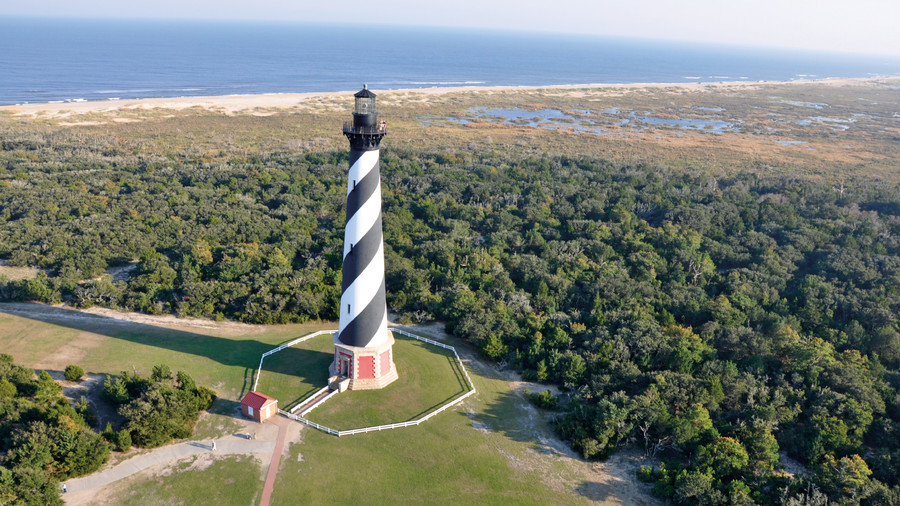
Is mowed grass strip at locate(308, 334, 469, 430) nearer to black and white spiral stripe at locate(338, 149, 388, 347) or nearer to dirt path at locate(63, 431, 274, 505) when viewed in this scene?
black and white spiral stripe at locate(338, 149, 388, 347)

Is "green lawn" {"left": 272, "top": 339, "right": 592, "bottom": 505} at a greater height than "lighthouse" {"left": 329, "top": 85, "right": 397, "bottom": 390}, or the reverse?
"lighthouse" {"left": 329, "top": 85, "right": 397, "bottom": 390}

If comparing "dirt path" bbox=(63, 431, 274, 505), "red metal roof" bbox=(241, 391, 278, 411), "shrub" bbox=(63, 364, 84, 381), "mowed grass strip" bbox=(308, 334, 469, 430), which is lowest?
"dirt path" bbox=(63, 431, 274, 505)

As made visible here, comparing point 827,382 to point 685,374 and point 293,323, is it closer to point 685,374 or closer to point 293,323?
point 685,374

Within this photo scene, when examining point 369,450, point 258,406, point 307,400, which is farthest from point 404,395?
point 258,406

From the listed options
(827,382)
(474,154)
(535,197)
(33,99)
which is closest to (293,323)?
(827,382)

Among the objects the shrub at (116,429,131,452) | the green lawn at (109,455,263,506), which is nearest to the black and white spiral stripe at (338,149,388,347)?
the green lawn at (109,455,263,506)

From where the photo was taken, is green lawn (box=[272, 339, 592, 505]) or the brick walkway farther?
green lawn (box=[272, 339, 592, 505])

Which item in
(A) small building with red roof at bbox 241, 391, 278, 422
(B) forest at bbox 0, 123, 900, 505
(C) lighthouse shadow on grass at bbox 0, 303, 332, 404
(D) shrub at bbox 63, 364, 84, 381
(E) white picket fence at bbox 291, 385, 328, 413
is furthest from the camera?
(C) lighthouse shadow on grass at bbox 0, 303, 332, 404

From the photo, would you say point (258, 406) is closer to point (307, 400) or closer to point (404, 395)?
point (307, 400)
